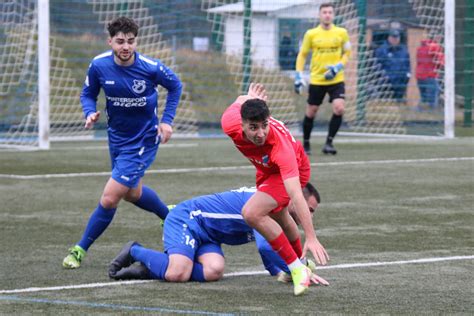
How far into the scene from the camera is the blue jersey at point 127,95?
25.7ft

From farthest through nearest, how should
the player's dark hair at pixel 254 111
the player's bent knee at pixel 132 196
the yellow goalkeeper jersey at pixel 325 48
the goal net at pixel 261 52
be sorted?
1. the goal net at pixel 261 52
2. the yellow goalkeeper jersey at pixel 325 48
3. the player's bent knee at pixel 132 196
4. the player's dark hair at pixel 254 111

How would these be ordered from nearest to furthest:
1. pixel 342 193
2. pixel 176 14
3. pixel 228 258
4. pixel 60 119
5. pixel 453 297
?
pixel 453 297
pixel 228 258
pixel 342 193
pixel 60 119
pixel 176 14

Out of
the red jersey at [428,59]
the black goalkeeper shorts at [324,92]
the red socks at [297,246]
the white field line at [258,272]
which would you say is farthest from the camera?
the red jersey at [428,59]

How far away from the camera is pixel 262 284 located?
6512 millimetres

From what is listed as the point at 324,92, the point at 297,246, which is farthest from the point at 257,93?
Result: the point at 324,92

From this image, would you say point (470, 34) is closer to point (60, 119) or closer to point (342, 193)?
point (60, 119)

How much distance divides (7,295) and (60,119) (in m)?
13.2

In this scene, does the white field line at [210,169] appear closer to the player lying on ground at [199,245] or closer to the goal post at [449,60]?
the goal post at [449,60]

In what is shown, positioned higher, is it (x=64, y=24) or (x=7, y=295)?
(x=64, y=24)

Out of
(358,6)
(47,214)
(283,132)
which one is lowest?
(47,214)

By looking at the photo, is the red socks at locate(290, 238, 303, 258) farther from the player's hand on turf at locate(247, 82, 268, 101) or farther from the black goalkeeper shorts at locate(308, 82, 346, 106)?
the black goalkeeper shorts at locate(308, 82, 346, 106)

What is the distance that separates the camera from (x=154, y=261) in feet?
21.7

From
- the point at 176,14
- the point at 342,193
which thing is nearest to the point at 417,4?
the point at 176,14

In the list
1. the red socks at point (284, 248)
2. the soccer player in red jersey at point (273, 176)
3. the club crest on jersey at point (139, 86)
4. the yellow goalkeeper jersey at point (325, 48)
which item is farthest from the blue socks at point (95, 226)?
the yellow goalkeeper jersey at point (325, 48)
